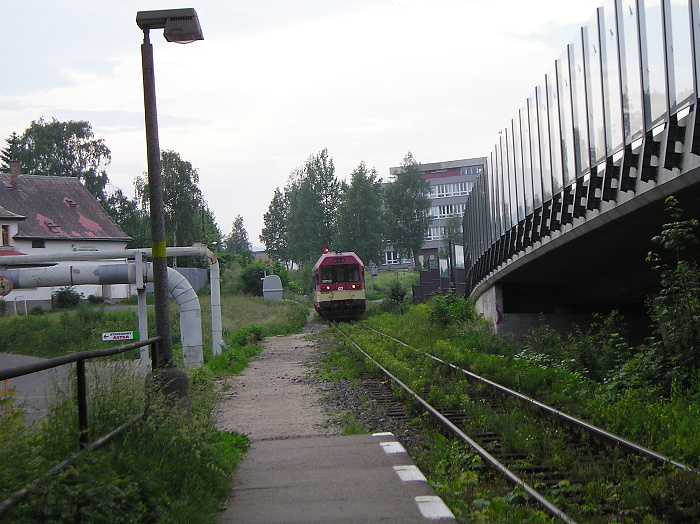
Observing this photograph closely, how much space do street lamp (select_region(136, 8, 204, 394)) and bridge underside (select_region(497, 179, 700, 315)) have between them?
273 inches

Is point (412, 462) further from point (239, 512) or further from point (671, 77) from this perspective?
point (671, 77)

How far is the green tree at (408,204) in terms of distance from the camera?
83562 mm

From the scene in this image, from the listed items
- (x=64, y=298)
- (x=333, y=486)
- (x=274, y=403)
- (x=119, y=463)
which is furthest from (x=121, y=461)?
(x=64, y=298)

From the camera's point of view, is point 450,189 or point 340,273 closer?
point 340,273

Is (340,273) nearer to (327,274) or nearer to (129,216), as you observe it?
(327,274)

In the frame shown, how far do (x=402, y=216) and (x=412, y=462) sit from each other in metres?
77.8

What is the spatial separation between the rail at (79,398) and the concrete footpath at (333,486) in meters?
1.11

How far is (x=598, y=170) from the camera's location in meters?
13.3

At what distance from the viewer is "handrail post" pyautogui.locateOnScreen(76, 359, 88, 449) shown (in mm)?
5004

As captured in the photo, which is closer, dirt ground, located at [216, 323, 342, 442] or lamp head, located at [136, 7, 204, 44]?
lamp head, located at [136, 7, 204, 44]

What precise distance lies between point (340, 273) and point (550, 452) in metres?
27.6

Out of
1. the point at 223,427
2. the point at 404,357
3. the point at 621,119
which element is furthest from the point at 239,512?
the point at 404,357

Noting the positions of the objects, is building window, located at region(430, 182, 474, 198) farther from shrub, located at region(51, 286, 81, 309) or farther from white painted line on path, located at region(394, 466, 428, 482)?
white painted line on path, located at region(394, 466, 428, 482)

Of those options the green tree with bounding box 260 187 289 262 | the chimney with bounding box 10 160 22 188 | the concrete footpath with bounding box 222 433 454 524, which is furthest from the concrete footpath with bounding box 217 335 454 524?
the green tree with bounding box 260 187 289 262
